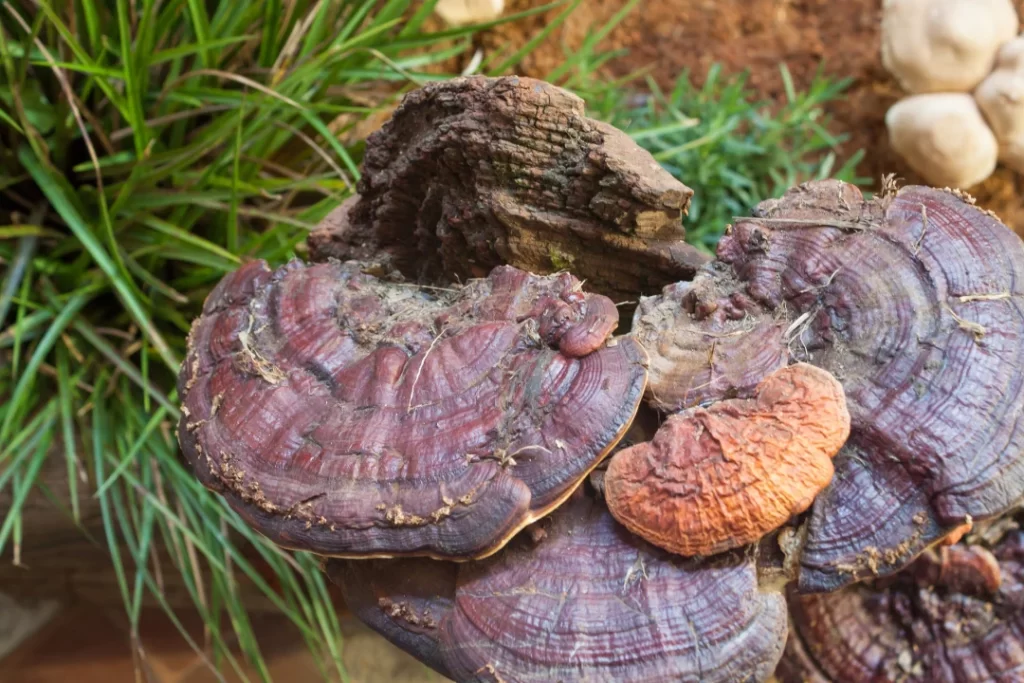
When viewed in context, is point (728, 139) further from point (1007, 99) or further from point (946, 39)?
point (1007, 99)

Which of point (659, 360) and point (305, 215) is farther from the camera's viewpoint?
point (305, 215)

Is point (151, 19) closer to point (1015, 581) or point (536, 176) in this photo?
point (536, 176)

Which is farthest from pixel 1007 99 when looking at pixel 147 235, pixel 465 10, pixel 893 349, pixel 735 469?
pixel 147 235

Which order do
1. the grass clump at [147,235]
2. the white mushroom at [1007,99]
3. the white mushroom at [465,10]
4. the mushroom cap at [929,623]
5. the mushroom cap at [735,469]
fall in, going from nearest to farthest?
1. the mushroom cap at [735,469]
2. the mushroom cap at [929,623]
3. the grass clump at [147,235]
4. the white mushroom at [1007,99]
5. the white mushroom at [465,10]

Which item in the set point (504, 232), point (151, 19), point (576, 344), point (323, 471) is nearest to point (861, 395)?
point (576, 344)

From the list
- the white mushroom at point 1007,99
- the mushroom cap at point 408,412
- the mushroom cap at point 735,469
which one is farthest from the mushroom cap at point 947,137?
the mushroom cap at point 408,412

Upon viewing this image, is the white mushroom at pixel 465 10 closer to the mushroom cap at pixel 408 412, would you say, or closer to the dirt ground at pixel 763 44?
the dirt ground at pixel 763 44

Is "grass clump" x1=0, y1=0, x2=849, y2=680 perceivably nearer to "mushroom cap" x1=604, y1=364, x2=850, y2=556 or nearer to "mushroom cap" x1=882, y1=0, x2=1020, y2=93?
"mushroom cap" x1=604, y1=364, x2=850, y2=556
